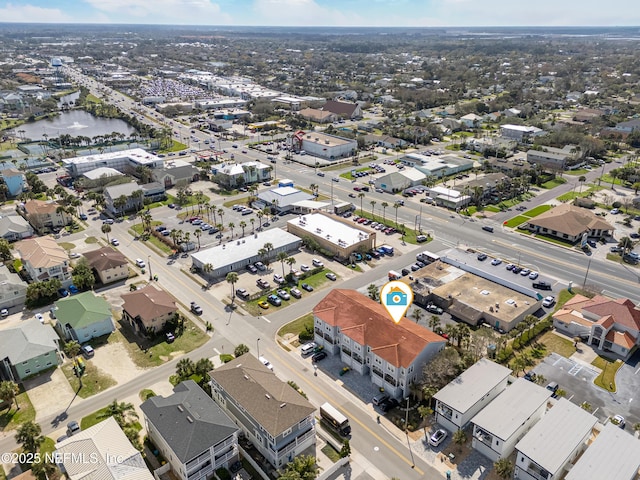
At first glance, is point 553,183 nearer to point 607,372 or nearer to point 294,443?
point 607,372

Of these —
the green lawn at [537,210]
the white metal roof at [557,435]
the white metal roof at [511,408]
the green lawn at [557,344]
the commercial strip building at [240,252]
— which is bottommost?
the green lawn at [557,344]

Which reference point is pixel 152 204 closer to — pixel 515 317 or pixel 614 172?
pixel 515 317

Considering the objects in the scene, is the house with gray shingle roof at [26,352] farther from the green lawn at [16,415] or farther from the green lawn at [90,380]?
the green lawn at [16,415]

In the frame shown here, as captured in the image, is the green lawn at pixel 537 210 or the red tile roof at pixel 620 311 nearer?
the red tile roof at pixel 620 311

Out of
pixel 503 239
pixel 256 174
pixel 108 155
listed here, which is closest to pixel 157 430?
pixel 503 239

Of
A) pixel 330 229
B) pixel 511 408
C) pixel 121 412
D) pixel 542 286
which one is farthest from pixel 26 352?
pixel 542 286

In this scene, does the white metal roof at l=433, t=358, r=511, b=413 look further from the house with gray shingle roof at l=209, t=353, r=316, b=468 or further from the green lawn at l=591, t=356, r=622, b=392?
the house with gray shingle roof at l=209, t=353, r=316, b=468

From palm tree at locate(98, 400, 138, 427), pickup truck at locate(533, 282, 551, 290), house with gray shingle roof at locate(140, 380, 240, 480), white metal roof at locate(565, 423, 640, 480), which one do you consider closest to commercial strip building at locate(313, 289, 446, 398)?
white metal roof at locate(565, 423, 640, 480)

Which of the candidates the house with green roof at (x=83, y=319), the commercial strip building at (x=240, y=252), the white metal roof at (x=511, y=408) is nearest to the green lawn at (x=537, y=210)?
the commercial strip building at (x=240, y=252)
